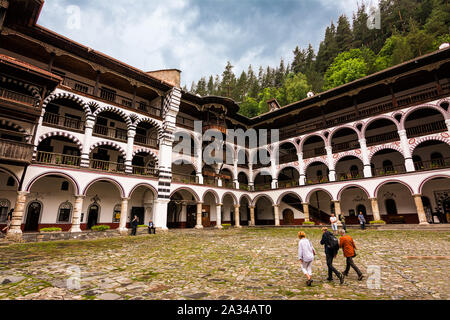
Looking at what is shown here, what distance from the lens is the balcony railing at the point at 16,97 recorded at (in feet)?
39.4

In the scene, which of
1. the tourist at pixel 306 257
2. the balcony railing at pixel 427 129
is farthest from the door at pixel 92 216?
the balcony railing at pixel 427 129

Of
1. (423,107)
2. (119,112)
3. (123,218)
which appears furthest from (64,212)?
(423,107)

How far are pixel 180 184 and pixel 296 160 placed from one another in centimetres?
1260

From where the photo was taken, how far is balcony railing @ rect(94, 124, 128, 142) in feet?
59.4

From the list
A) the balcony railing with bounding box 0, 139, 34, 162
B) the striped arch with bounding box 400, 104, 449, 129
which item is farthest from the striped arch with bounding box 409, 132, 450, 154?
the balcony railing with bounding box 0, 139, 34, 162

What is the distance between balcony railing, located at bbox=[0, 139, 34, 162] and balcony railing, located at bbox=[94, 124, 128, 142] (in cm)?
548

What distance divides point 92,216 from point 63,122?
287 inches

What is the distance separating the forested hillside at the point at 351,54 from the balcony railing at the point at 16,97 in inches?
1213

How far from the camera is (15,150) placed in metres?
11.7

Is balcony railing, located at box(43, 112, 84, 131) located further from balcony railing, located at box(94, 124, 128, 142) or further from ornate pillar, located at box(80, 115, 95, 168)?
balcony railing, located at box(94, 124, 128, 142)

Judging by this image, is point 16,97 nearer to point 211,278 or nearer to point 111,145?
point 111,145

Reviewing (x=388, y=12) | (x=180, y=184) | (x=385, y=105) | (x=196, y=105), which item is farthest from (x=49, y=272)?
(x=388, y=12)

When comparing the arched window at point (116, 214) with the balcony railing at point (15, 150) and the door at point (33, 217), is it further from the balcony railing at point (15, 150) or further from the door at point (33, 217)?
the balcony railing at point (15, 150)

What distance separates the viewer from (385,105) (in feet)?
66.1
